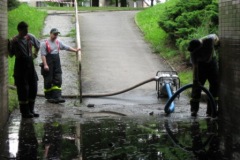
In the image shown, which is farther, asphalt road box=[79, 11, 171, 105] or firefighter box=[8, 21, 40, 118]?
asphalt road box=[79, 11, 171, 105]

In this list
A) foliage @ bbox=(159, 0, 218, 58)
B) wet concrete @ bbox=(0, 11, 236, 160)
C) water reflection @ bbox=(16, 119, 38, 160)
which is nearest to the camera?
water reflection @ bbox=(16, 119, 38, 160)

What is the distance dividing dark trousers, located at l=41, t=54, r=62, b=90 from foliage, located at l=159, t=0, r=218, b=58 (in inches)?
204

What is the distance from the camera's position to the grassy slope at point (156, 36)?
13855 millimetres

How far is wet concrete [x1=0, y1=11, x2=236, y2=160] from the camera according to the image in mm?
5895

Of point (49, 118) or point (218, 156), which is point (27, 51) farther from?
point (218, 156)

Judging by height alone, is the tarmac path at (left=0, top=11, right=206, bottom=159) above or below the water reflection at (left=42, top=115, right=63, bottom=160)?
above

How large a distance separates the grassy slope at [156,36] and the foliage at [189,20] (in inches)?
18.1

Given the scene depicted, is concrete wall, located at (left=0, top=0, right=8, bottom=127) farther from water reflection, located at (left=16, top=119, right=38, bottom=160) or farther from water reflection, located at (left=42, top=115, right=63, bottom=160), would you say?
water reflection, located at (left=42, top=115, right=63, bottom=160)

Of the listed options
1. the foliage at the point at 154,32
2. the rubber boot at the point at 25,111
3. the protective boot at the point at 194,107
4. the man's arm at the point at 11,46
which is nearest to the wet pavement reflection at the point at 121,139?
the rubber boot at the point at 25,111

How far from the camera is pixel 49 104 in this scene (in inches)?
401

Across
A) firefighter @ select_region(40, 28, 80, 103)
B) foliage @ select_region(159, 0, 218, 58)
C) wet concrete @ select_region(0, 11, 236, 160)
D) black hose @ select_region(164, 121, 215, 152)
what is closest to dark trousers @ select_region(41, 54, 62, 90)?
firefighter @ select_region(40, 28, 80, 103)

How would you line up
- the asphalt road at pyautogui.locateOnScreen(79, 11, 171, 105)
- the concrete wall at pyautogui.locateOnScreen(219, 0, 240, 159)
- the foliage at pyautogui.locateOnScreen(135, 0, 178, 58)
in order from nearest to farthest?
the concrete wall at pyautogui.locateOnScreen(219, 0, 240, 159), the asphalt road at pyautogui.locateOnScreen(79, 11, 171, 105), the foliage at pyautogui.locateOnScreen(135, 0, 178, 58)

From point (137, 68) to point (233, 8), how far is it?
24.0 feet

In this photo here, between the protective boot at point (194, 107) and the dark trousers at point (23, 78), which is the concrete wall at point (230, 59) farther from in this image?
the dark trousers at point (23, 78)
